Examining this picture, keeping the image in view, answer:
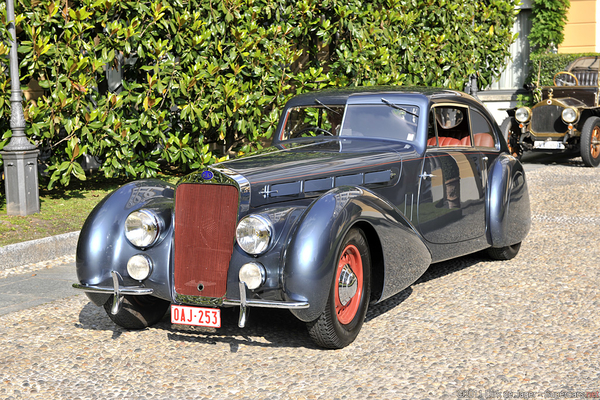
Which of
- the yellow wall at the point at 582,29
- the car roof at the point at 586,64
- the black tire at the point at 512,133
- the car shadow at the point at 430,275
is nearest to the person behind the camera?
the car shadow at the point at 430,275

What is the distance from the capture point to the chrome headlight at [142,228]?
3.97 metres

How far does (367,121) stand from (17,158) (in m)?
3.85

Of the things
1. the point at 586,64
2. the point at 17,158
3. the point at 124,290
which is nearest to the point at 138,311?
the point at 124,290

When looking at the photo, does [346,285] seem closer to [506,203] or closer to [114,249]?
[114,249]

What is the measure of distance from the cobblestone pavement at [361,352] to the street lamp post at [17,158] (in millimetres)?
2468

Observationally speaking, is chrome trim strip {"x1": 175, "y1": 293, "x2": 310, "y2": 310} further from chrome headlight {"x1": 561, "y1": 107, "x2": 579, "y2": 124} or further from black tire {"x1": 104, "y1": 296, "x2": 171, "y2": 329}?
chrome headlight {"x1": 561, "y1": 107, "x2": 579, "y2": 124}

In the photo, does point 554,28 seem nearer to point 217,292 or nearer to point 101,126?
point 101,126

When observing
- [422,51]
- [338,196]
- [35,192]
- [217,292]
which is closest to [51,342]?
[217,292]

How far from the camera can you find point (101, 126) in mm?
7789

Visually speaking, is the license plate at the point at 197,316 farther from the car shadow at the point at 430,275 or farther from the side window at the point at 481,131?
the side window at the point at 481,131

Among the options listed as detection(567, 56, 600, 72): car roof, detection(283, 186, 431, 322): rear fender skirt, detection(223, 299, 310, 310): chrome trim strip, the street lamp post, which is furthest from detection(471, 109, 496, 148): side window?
detection(567, 56, 600, 72): car roof

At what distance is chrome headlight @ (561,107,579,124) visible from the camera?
484 inches

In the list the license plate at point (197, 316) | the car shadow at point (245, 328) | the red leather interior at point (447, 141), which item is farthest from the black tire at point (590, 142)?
the license plate at point (197, 316)

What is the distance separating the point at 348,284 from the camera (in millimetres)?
3945
